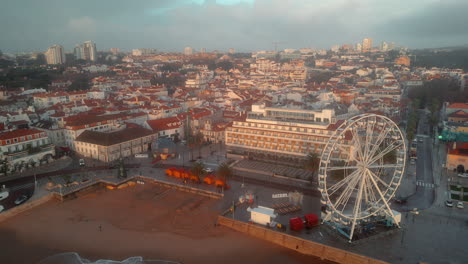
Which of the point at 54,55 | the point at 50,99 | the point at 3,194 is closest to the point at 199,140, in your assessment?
the point at 3,194

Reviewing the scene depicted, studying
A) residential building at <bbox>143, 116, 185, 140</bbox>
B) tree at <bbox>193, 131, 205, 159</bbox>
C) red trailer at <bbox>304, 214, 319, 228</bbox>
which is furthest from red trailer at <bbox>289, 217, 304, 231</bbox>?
residential building at <bbox>143, 116, 185, 140</bbox>

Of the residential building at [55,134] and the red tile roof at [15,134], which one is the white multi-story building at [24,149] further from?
the residential building at [55,134]

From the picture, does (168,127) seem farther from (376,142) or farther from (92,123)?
(376,142)

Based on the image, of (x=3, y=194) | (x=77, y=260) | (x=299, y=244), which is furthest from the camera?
(x=3, y=194)

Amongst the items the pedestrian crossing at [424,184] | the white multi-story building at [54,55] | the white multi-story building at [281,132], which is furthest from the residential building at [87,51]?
the pedestrian crossing at [424,184]

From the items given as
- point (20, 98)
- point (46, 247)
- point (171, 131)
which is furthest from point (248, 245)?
point (20, 98)

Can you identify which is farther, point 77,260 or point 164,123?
point 164,123

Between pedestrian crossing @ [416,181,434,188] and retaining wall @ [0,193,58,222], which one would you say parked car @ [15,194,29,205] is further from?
pedestrian crossing @ [416,181,434,188]
